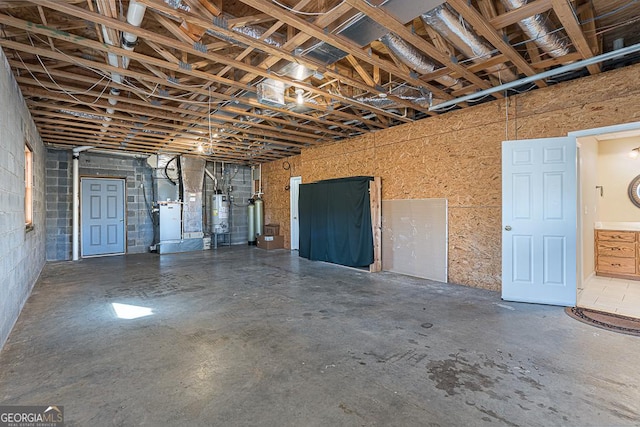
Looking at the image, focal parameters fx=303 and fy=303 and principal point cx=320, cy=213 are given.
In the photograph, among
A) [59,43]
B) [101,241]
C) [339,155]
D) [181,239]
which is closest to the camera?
[59,43]

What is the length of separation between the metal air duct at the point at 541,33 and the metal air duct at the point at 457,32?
1.13 feet

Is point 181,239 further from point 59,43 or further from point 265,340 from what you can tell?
point 265,340

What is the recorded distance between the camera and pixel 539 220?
381cm

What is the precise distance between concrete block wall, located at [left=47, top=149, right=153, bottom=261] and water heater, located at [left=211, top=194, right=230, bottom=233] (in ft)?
5.61

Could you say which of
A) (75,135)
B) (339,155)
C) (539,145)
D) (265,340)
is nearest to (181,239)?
(75,135)

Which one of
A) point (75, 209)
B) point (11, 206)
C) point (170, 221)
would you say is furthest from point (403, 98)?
point (75, 209)

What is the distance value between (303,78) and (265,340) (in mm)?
2879

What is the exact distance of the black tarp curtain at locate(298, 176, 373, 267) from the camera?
5.88 metres

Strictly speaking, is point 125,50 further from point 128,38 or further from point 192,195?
point 192,195

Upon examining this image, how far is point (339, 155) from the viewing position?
6.92 meters

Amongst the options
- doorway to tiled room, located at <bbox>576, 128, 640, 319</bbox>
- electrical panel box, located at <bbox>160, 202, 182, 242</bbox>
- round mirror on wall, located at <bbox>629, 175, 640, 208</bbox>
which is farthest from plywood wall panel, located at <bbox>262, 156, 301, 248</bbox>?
round mirror on wall, located at <bbox>629, 175, 640, 208</bbox>

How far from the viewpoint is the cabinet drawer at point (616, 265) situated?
16.3ft

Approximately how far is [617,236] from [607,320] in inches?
108

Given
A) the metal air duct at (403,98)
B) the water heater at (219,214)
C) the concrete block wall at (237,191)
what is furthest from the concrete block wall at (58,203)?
the metal air duct at (403,98)
